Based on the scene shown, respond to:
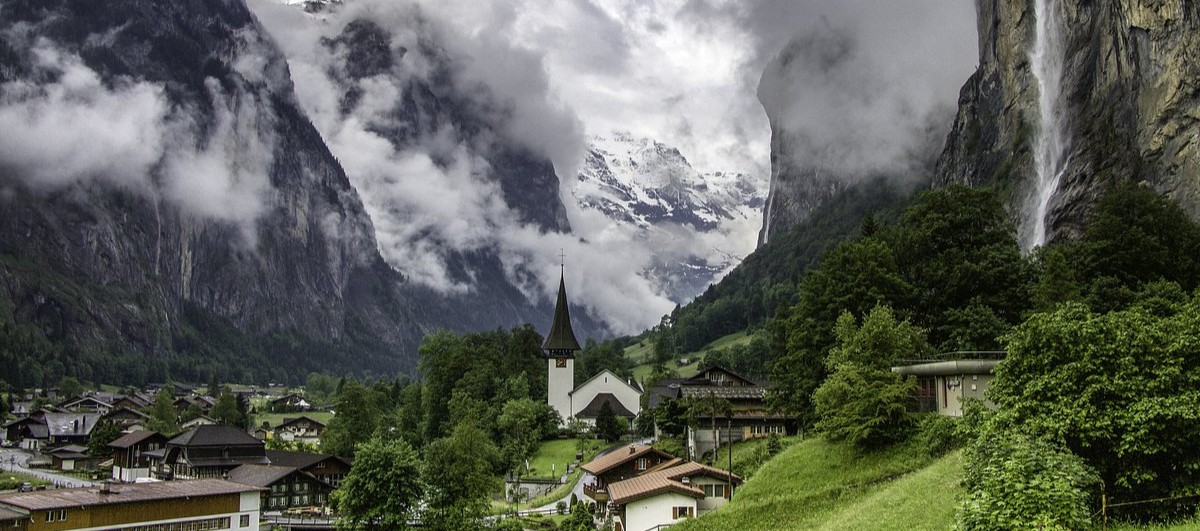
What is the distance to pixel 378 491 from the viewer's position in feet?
157

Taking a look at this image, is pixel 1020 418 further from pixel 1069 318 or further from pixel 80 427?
pixel 80 427

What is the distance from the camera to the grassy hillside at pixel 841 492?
26.5 m

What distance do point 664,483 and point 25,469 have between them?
88.2 meters

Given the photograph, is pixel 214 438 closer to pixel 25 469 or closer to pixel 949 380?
pixel 25 469

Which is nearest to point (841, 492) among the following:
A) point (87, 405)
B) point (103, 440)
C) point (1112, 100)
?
point (1112, 100)

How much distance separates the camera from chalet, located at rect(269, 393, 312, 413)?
179m

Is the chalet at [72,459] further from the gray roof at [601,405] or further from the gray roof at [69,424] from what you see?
the gray roof at [601,405]

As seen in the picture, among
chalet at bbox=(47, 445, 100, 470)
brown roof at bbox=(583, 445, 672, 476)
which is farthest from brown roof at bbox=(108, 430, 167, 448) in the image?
brown roof at bbox=(583, 445, 672, 476)

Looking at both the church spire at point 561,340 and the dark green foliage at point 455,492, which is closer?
the dark green foliage at point 455,492

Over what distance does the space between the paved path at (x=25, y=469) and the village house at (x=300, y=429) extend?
32.0 metres

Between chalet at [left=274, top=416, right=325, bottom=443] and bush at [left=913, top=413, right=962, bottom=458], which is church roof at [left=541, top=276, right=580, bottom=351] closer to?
chalet at [left=274, top=416, right=325, bottom=443]

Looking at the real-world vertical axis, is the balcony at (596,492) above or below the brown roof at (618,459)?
below

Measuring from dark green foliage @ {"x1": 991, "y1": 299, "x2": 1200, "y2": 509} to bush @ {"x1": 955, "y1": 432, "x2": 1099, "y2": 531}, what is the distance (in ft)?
3.83

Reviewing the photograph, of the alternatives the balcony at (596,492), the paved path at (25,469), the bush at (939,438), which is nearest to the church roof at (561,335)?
the balcony at (596,492)
